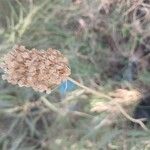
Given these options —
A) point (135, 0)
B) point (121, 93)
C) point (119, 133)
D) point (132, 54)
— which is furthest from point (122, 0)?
point (119, 133)

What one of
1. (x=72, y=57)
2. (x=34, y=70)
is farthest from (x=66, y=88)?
(x=34, y=70)

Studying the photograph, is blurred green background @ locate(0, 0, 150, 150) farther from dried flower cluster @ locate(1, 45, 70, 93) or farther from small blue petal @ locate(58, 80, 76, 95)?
dried flower cluster @ locate(1, 45, 70, 93)

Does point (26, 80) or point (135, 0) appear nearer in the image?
point (26, 80)

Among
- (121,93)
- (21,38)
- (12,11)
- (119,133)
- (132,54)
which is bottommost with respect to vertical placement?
(119,133)

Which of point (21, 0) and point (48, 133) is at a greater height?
point (21, 0)

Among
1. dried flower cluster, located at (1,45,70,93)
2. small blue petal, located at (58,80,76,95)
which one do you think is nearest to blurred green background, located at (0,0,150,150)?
small blue petal, located at (58,80,76,95)

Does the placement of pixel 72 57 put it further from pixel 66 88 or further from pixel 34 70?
pixel 34 70

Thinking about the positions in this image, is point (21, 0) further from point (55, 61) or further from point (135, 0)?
point (55, 61)
